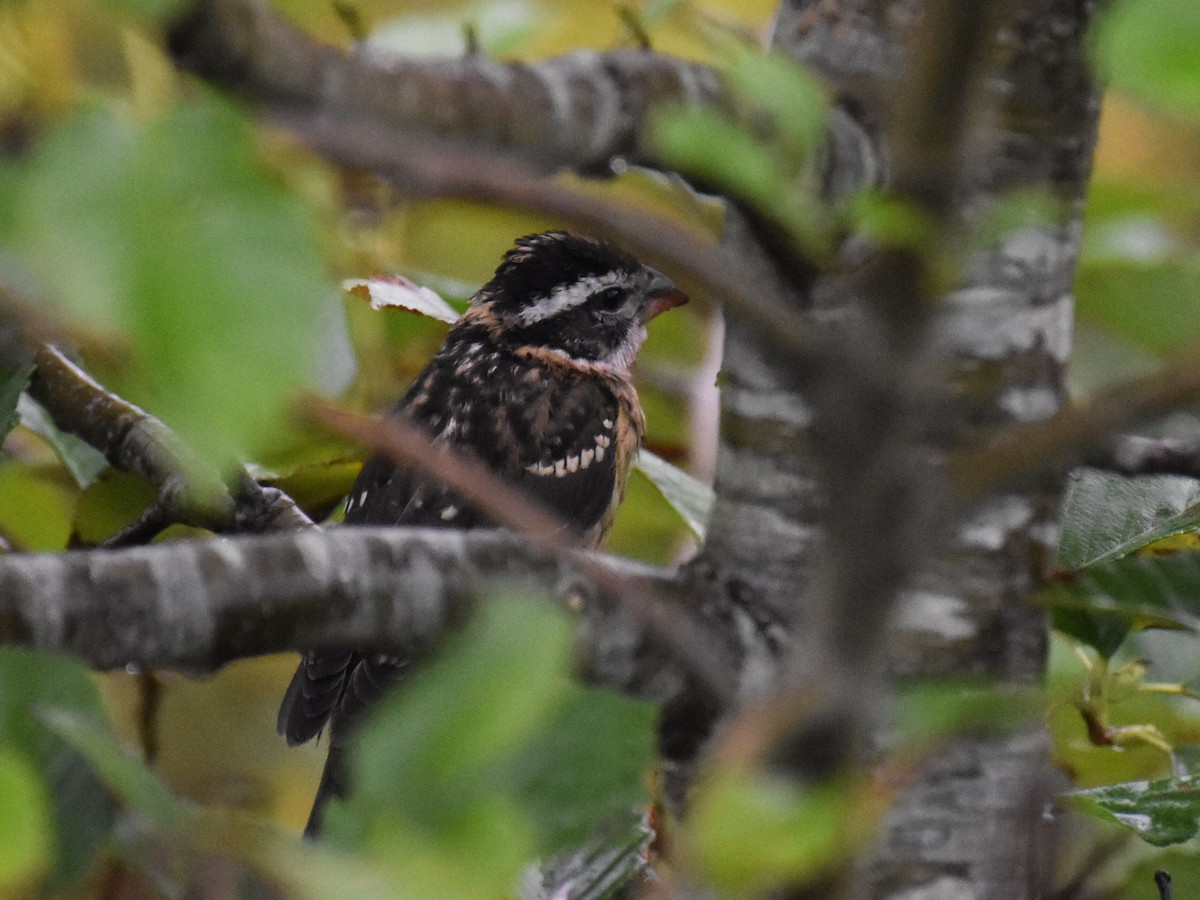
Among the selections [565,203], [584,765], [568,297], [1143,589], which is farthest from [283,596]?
[568,297]

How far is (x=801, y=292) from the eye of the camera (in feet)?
5.53

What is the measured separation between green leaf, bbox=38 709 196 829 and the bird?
1817mm

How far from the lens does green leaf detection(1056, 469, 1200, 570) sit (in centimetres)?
226

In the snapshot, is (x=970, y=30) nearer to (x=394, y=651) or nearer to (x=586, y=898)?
(x=394, y=651)

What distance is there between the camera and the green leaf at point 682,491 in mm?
2594

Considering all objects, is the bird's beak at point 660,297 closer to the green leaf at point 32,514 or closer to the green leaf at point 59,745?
the green leaf at point 32,514

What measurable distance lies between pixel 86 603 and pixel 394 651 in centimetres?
30

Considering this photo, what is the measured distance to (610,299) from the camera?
464 cm

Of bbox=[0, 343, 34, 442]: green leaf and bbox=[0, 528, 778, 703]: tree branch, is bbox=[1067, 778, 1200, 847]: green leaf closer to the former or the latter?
bbox=[0, 528, 778, 703]: tree branch

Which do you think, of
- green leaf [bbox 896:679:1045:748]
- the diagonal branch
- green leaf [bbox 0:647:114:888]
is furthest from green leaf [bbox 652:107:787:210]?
green leaf [bbox 0:647:114:888]

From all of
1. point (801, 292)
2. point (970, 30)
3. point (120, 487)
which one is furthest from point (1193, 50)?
point (120, 487)

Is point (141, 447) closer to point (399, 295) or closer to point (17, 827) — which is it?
point (399, 295)

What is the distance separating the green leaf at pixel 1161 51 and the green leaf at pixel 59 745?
911 millimetres

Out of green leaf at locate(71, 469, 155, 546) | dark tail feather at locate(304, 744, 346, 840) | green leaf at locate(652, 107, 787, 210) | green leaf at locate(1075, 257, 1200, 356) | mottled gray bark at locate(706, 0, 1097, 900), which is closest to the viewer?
green leaf at locate(652, 107, 787, 210)
